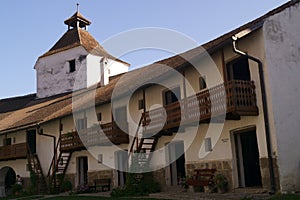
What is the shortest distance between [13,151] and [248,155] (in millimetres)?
16868

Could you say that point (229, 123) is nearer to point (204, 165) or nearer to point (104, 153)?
point (204, 165)

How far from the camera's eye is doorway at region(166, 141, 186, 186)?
18.5 m

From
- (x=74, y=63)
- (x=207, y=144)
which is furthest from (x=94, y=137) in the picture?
(x=74, y=63)

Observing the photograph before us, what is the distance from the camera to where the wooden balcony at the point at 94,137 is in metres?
19.8

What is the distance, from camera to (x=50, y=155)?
82.7 feet

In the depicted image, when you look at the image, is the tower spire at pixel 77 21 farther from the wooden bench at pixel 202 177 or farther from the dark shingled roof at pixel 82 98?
the wooden bench at pixel 202 177

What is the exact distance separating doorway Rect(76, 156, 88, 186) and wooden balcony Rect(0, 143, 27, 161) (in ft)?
13.9

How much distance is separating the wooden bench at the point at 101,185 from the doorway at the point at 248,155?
838cm

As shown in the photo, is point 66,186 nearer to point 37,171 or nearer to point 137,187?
point 37,171

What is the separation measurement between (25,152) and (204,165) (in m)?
13.9

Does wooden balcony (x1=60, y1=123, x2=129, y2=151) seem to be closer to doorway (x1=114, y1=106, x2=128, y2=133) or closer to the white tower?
doorway (x1=114, y1=106, x2=128, y2=133)

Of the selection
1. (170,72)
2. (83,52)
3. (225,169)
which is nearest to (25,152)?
(83,52)

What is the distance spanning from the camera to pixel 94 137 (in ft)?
68.2

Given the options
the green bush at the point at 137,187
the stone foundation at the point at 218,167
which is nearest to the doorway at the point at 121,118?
the green bush at the point at 137,187
